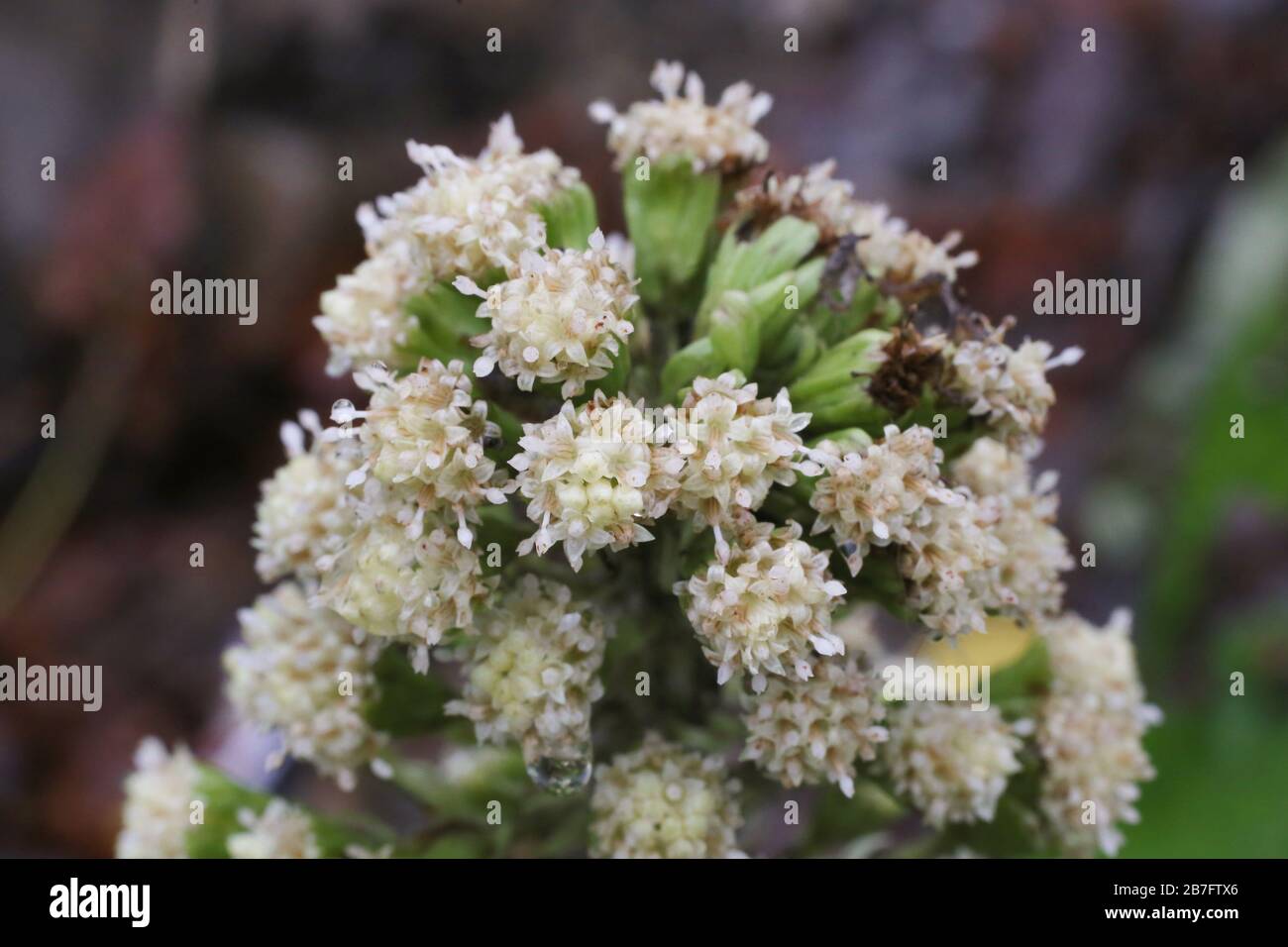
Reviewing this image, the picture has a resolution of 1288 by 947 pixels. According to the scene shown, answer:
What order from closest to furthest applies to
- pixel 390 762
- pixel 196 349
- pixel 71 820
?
1. pixel 390 762
2. pixel 71 820
3. pixel 196 349

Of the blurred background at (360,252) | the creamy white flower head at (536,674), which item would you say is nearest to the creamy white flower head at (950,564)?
the creamy white flower head at (536,674)

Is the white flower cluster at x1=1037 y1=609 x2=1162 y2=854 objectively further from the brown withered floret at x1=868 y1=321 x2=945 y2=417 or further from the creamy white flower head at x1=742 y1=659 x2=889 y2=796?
the brown withered floret at x1=868 y1=321 x2=945 y2=417

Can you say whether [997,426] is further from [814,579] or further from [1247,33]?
[1247,33]

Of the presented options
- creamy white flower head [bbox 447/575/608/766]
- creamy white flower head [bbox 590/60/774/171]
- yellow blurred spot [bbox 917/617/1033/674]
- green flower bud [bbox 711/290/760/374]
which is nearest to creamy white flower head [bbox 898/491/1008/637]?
green flower bud [bbox 711/290/760/374]

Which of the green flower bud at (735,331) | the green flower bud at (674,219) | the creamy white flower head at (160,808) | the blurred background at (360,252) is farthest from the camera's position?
the blurred background at (360,252)

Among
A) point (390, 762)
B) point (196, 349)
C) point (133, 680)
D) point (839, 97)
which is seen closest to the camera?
point (390, 762)

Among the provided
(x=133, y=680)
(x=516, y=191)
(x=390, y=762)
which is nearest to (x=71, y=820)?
(x=133, y=680)

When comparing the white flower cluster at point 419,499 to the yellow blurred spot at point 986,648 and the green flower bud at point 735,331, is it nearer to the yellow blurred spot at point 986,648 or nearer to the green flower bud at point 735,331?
the green flower bud at point 735,331
